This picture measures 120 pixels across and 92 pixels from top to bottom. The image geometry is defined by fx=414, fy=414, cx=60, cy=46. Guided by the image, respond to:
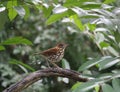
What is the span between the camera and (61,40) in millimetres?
3174

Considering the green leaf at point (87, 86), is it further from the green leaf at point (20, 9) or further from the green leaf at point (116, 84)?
the green leaf at point (20, 9)

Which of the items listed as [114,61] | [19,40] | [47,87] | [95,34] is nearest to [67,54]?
[47,87]

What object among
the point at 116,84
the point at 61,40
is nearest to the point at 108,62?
the point at 116,84

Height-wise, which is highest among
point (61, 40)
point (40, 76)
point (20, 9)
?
point (20, 9)

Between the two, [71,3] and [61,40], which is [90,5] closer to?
[71,3]

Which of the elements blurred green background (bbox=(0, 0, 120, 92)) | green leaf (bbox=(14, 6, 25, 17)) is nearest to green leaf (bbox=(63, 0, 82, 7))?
blurred green background (bbox=(0, 0, 120, 92))

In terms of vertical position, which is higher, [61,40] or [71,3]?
[71,3]

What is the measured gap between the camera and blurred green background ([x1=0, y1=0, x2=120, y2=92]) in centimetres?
90

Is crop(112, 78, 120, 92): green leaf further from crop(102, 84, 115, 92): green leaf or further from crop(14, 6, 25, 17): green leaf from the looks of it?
crop(14, 6, 25, 17): green leaf

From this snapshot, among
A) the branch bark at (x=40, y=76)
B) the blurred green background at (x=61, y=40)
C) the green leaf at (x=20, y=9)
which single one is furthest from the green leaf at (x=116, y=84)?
the green leaf at (x=20, y=9)

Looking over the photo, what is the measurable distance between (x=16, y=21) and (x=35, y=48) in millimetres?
297

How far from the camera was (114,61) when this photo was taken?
86cm

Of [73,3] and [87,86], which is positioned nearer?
[87,86]

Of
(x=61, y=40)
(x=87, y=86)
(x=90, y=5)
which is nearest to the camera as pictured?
(x=87, y=86)
